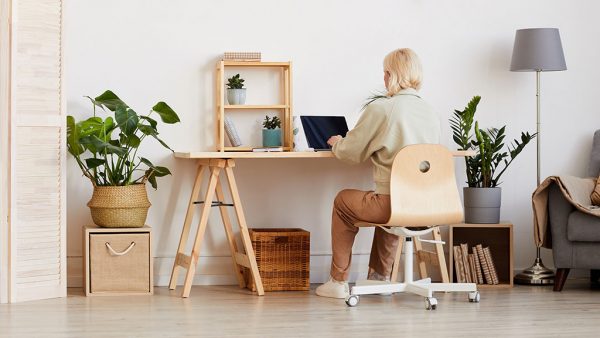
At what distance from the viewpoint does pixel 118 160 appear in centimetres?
477

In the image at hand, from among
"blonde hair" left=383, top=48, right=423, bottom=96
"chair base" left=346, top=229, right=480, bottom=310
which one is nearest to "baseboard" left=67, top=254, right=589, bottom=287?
"chair base" left=346, top=229, right=480, bottom=310

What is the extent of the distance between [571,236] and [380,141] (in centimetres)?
110

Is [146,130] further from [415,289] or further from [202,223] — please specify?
[415,289]

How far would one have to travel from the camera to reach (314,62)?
525 centimetres

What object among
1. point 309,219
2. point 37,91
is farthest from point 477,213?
point 37,91

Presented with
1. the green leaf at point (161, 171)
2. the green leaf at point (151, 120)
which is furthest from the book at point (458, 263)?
the green leaf at point (151, 120)

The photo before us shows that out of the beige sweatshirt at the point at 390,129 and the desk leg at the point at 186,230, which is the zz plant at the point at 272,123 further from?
the beige sweatshirt at the point at 390,129

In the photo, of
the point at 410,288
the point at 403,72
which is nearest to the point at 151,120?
the point at 403,72

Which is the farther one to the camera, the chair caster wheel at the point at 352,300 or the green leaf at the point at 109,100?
the green leaf at the point at 109,100

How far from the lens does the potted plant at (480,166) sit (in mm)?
5107

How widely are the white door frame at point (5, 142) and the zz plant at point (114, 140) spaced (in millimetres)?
345

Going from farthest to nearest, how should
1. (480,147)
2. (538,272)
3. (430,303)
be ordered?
(538,272) → (480,147) → (430,303)

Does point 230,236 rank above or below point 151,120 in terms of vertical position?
below

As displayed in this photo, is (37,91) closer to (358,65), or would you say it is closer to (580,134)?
(358,65)
